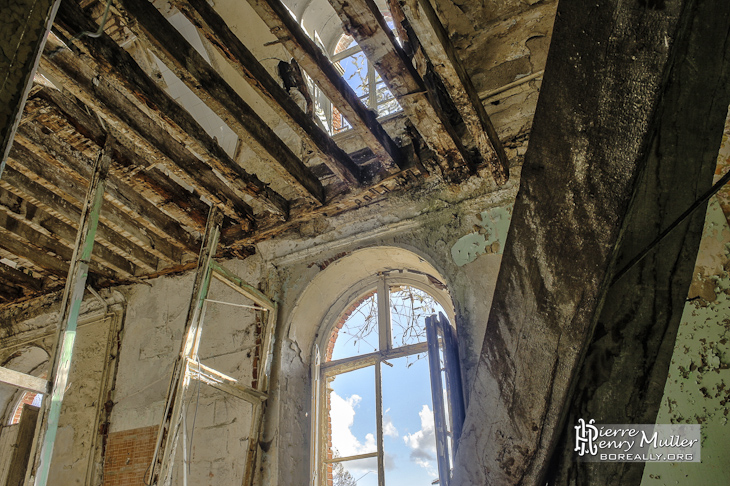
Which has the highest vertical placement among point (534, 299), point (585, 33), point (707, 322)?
point (707, 322)

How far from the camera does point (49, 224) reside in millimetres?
4516

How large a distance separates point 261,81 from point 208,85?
1.07 feet

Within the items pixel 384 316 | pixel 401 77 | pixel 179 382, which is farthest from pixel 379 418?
pixel 401 77

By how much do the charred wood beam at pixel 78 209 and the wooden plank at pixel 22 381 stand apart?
163 cm

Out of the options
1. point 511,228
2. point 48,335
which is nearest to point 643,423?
point 511,228

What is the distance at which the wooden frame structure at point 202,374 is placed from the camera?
3.20 meters

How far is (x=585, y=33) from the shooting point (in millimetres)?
938

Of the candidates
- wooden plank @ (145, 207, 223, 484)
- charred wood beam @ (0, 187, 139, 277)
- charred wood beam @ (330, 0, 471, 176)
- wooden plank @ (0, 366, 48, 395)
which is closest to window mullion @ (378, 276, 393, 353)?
charred wood beam @ (330, 0, 471, 176)

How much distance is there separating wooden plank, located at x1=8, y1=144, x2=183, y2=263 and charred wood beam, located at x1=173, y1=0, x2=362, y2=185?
1.77 meters

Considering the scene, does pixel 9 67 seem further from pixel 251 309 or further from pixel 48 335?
pixel 48 335

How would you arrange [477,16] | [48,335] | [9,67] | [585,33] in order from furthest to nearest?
[48,335]
[477,16]
[585,33]
[9,67]

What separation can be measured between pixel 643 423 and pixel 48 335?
5.74 meters

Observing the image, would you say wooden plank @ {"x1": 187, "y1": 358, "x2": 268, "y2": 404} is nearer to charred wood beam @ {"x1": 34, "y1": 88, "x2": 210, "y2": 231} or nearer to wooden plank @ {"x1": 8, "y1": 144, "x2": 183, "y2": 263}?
charred wood beam @ {"x1": 34, "y1": 88, "x2": 210, "y2": 231}

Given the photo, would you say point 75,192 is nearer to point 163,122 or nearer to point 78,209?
point 78,209
